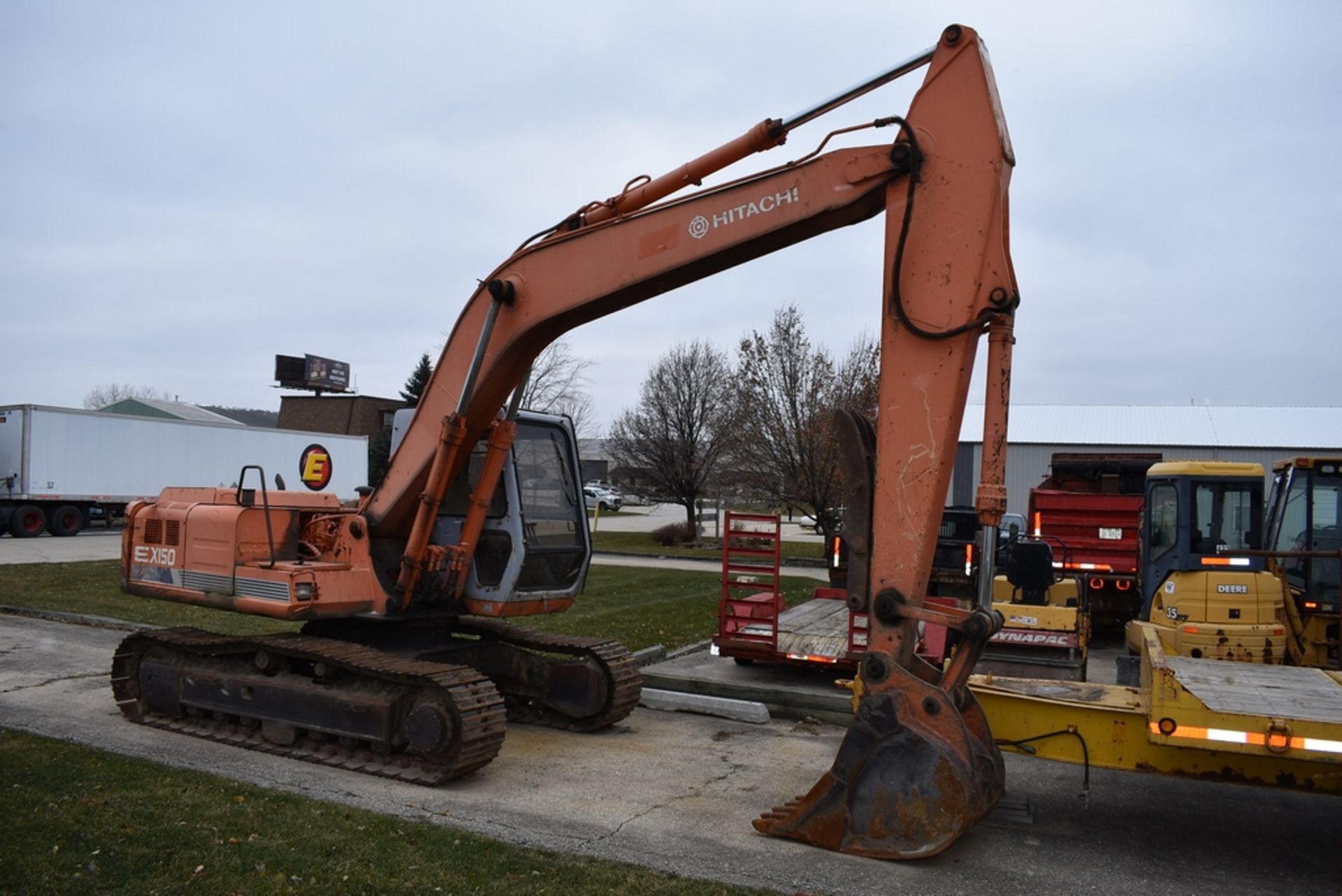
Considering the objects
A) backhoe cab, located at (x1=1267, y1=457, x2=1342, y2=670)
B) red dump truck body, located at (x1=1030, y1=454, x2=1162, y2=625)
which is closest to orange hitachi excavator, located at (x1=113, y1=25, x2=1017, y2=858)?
backhoe cab, located at (x1=1267, y1=457, x2=1342, y2=670)

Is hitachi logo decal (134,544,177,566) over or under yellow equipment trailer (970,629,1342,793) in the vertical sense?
over

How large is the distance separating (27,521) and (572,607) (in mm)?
20110

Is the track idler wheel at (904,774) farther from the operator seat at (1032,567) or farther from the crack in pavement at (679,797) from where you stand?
the operator seat at (1032,567)

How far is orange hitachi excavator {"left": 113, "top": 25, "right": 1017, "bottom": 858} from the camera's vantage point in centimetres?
580

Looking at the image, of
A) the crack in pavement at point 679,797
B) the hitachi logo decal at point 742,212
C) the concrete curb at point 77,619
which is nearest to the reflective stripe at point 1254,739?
the crack in pavement at point 679,797

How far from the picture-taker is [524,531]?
8500 millimetres

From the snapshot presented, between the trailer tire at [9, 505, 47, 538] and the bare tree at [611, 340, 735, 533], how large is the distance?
54.2 feet

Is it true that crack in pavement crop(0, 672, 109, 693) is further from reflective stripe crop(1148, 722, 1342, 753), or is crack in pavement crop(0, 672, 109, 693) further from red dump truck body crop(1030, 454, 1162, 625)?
red dump truck body crop(1030, 454, 1162, 625)

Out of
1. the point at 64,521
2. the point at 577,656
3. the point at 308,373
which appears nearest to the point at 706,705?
the point at 577,656

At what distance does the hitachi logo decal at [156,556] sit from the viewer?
8836 millimetres

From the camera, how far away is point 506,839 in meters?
6.23

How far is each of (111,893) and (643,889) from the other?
2.58 m

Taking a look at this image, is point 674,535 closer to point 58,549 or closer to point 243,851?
point 58,549

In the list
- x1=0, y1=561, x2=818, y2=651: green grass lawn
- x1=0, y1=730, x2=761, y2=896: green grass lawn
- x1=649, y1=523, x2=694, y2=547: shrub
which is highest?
x1=649, y1=523, x2=694, y2=547: shrub
